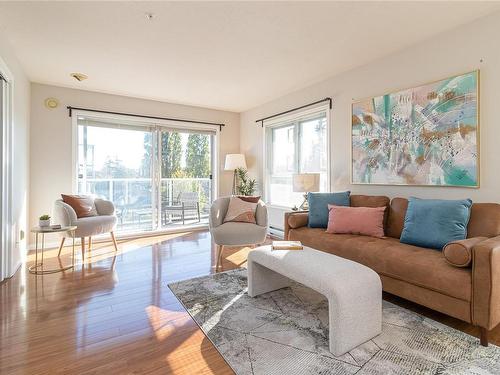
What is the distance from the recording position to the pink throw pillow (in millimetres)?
2676

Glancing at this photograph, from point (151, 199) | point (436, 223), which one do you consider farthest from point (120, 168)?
point (436, 223)

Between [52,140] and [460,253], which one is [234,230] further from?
[52,140]

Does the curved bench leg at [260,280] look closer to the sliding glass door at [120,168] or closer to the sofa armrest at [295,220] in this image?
the sofa armrest at [295,220]

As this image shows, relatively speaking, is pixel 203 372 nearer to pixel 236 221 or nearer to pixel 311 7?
pixel 236 221

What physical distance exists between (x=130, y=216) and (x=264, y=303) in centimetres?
337

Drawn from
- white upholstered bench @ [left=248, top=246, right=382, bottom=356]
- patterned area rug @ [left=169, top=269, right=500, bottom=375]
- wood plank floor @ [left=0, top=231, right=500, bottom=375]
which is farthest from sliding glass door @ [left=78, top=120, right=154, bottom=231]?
white upholstered bench @ [left=248, top=246, right=382, bottom=356]

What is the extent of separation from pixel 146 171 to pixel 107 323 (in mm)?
3241

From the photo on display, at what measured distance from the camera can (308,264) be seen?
183 cm

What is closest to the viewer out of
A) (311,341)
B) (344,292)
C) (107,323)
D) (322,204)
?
(344,292)

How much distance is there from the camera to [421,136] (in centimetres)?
272

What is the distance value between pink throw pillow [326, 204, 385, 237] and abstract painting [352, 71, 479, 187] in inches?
20.7

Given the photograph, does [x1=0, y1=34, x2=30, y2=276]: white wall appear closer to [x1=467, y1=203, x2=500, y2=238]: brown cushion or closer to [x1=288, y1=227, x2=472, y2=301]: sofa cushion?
[x1=288, y1=227, x2=472, y2=301]: sofa cushion

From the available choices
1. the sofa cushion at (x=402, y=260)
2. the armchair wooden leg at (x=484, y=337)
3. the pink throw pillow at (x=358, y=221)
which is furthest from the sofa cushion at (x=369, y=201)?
the armchair wooden leg at (x=484, y=337)

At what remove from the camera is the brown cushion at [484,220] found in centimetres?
207
